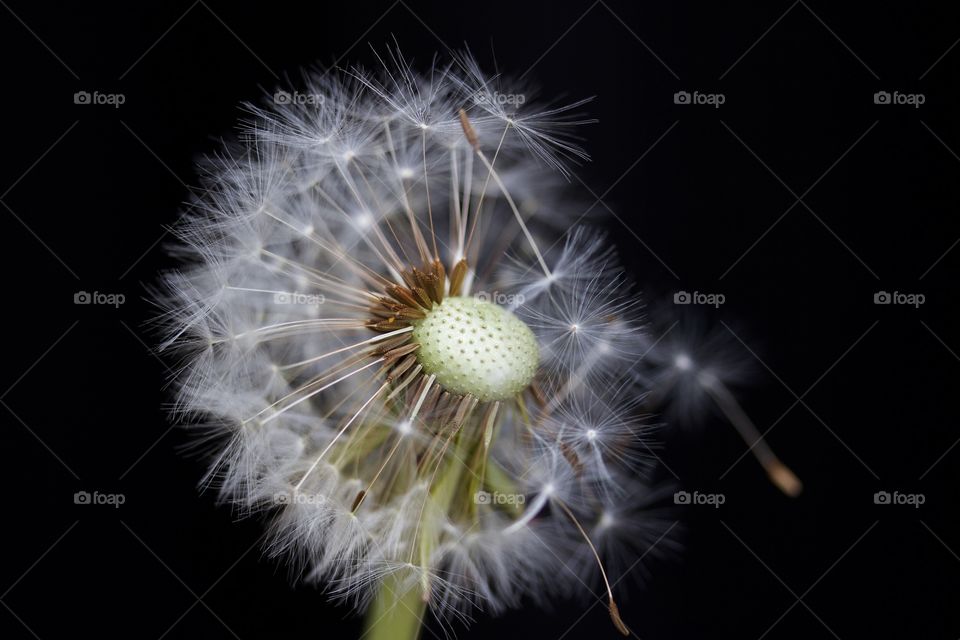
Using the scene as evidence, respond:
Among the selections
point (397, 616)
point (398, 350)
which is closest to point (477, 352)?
point (398, 350)

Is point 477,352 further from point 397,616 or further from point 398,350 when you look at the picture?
point 397,616

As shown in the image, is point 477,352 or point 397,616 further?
point 397,616

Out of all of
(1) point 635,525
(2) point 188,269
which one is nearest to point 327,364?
(2) point 188,269

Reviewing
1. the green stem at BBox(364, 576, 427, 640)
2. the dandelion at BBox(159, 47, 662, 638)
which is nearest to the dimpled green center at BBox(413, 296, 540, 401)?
the dandelion at BBox(159, 47, 662, 638)

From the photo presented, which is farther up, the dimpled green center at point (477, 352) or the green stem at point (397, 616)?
the dimpled green center at point (477, 352)

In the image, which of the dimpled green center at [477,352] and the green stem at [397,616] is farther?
the green stem at [397,616]

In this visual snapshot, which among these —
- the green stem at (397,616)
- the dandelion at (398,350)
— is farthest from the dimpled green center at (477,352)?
the green stem at (397,616)

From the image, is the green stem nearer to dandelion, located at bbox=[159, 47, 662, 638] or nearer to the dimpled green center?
dandelion, located at bbox=[159, 47, 662, 638]

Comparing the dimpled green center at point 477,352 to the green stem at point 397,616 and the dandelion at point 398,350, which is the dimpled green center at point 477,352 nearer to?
the dandelion at point 398,350
